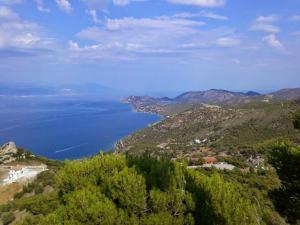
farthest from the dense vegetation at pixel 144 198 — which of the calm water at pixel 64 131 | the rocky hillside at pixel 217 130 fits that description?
the calm water at pixel 64 131

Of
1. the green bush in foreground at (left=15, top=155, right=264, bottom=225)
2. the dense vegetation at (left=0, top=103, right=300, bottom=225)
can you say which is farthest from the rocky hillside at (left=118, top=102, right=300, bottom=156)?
the green bush in foreground at (left=15, top=155, right=264, bottom=225)

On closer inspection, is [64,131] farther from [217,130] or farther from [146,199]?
[146,199]

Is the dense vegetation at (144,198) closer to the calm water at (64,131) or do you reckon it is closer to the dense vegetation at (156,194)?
the dense vegetation at (156,194)

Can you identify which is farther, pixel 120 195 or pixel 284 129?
pixel 284 129

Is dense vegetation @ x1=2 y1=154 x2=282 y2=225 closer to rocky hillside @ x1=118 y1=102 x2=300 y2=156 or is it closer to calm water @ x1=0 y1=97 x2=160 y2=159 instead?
rocky hillside @ x1=118 y1=102 x2=300 y2=156

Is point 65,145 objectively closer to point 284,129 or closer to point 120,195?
point 284,129

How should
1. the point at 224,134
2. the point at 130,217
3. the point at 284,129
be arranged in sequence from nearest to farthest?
the point at 130,217
the point at 284,129
the point at 224,134

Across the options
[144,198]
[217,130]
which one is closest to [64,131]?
[217,130]

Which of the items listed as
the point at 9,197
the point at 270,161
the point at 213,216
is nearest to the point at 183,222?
the point at 213,216
